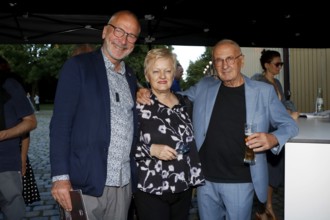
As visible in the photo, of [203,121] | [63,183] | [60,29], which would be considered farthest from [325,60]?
[63,183]

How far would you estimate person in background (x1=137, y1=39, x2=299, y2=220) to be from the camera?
2686 mm

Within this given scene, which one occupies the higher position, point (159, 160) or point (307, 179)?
point (159, 160)

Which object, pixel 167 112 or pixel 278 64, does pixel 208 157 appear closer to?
pixel 167 112

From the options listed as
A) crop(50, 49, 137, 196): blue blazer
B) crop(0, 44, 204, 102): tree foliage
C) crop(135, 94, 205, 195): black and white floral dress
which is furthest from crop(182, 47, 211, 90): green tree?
crop(50, 49, 137, 196): blue blazer

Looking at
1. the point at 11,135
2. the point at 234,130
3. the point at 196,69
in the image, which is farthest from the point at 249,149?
the point at 196,69

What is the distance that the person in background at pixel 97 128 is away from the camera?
215 cm

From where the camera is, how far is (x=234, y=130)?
8.90 feet

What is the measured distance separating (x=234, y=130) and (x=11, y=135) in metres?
1.97

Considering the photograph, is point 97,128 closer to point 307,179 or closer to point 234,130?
point 234,130

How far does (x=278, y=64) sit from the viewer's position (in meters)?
5.25

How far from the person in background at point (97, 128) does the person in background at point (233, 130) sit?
14.3 inches

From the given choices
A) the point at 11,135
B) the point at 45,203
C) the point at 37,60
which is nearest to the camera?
the point at 11,135

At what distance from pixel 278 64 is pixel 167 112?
3.23 m

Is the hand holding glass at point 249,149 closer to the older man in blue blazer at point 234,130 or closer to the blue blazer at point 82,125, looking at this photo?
the older man in blue blazer at point 234,130
